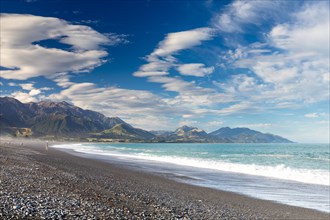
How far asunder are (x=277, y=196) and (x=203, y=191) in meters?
5.43

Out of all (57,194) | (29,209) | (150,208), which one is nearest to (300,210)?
(150,208)

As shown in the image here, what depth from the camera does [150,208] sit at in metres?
14.8

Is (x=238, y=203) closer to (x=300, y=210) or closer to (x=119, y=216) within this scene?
(x=300, y=210)

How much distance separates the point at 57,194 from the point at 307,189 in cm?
2191

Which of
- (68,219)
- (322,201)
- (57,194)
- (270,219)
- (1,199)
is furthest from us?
(322,201)

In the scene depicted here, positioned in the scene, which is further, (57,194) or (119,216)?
(57,194)

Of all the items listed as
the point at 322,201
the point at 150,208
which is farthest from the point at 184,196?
the point at 322,201

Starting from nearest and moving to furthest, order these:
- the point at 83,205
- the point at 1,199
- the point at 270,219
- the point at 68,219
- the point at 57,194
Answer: the point at 68,219 < the point at 1,199 < the point at 83,205 < the point at 57,194 < the point at 270,219

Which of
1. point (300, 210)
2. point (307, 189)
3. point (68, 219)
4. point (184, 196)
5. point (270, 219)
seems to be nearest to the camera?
point (68, 219)

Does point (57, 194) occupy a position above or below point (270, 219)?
above

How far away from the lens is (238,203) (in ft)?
63.4

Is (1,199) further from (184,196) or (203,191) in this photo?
(203,191)

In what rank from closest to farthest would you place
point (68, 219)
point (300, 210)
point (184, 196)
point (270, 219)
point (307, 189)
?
point (68, 219) < point (270, 219) < point (300, 210) < point (184, 196) < point (307, 189)

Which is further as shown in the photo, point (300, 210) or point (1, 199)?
point (300, 210)
